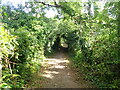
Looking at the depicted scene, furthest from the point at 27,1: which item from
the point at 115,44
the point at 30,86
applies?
the point at 115,44

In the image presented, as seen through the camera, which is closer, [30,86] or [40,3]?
[30,86]

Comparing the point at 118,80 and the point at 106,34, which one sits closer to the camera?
the point at 118,80

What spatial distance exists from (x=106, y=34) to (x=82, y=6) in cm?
399

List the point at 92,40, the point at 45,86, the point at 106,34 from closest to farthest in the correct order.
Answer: the point at 106,34 < the point at 45,86 < the point at 92,40

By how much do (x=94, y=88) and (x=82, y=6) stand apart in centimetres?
570

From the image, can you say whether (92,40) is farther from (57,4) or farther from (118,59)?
(57,4)

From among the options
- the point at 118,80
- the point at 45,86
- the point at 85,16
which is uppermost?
the point at 85,16

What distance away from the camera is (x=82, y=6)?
7.77 meters

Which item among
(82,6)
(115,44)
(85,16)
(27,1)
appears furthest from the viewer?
(27,1)

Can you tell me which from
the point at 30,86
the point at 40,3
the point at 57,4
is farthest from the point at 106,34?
the point at 40,3

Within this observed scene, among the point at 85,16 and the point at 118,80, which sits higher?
the point at 85,16

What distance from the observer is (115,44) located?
13.3 ft

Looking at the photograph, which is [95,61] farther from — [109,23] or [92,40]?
[109,23]

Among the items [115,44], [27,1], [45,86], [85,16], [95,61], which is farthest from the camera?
[27,1]
